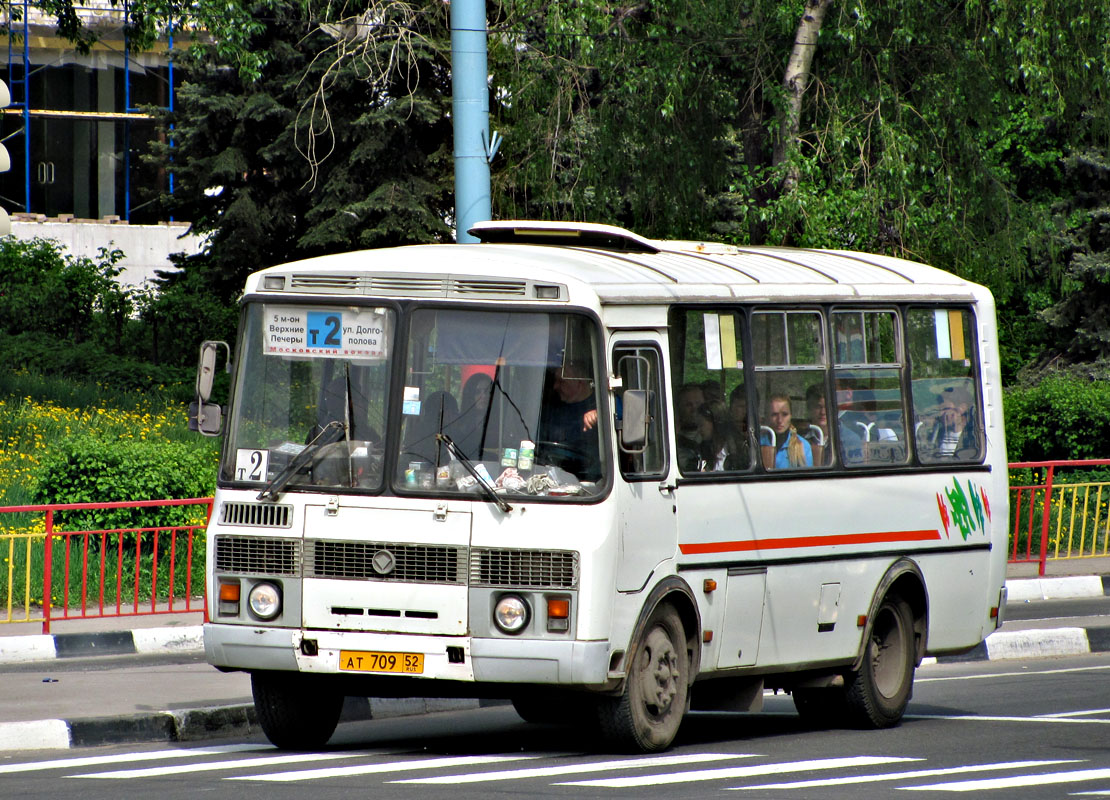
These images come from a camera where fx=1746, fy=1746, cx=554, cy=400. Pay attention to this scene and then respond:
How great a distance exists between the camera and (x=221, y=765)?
28.4 feet

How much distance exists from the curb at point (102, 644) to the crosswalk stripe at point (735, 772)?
562cm

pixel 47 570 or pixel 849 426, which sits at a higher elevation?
pixel 849 426

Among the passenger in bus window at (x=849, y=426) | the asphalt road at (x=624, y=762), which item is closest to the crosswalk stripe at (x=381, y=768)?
the asphalt road at (x=624, y=762)

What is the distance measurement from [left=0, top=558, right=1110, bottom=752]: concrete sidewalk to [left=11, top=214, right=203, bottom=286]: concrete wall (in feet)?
94.3

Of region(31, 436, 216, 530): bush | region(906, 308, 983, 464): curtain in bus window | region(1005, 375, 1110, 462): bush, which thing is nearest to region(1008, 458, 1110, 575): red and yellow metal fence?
region(1005, 375, 1110, 462): bush

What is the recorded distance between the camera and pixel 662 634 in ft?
29.8

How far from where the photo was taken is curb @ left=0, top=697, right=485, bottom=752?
9.34 metres

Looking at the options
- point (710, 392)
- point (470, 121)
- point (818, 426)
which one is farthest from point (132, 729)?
point (470, 121)

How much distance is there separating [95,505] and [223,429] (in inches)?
199

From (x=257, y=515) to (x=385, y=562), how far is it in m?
0.76

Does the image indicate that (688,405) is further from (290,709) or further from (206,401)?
(290,709)

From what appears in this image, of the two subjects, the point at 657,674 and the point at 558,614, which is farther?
the point at 657,674

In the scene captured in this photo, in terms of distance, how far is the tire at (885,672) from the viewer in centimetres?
1074

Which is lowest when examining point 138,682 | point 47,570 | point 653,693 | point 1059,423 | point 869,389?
point 138,682
